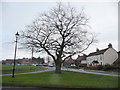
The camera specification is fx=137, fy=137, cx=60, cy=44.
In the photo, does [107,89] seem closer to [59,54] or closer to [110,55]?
[59,54]

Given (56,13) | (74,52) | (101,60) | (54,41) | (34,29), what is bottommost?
(101,60)

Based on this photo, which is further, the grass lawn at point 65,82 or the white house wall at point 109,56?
the white house wall at point 109,56

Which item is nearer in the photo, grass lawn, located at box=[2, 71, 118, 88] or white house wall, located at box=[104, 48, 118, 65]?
grass lawn, located at box=[2, 71, 118, 88]

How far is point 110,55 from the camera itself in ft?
172

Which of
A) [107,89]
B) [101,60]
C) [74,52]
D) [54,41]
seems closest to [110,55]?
[101,60]

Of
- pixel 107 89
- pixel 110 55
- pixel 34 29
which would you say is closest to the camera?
pixel 107 89

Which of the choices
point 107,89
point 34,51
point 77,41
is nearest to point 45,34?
point 34,51

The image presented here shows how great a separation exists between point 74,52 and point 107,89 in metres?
15.3

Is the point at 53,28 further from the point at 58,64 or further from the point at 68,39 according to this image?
the point at 58,64

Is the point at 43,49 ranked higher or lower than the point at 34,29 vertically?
lower

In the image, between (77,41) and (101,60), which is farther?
(101,60)

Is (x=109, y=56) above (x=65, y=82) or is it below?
above

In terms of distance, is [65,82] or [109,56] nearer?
[65,82]

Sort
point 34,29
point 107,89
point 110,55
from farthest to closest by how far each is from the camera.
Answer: point 110,55 → point 34,29 → point 107,89
